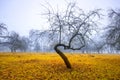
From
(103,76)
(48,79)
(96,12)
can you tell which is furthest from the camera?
(96,12)

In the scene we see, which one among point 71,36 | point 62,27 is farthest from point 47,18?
point 71,36

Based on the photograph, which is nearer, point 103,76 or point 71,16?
point 103,76

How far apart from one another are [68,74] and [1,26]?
27.9 m

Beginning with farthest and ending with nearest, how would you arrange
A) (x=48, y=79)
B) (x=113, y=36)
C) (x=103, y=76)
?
(x=113, y=36) → (x=103, y=76) → (x=48, y=79)

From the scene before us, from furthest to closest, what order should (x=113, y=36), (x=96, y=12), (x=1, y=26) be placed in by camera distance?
1. (x=1, y=26)
2. (x=113, y=36)
3. (x=96, y=12)

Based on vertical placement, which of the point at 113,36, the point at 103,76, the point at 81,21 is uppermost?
the point at 81,21

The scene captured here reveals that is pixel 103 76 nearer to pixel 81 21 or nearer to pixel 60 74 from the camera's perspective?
pixel 60 74

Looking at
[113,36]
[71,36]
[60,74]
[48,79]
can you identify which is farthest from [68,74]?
[113,36]

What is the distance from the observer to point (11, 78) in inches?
704

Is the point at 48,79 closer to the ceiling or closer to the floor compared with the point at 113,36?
closer to the floor

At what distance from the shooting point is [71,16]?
22875mm

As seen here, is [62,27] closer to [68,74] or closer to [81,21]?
[81,21]

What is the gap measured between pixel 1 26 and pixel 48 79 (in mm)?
28750

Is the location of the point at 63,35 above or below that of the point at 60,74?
above
